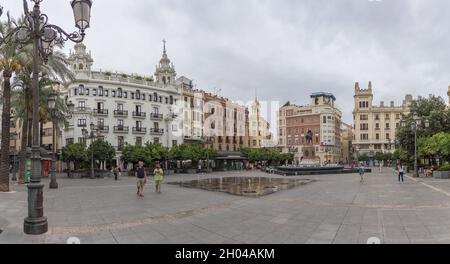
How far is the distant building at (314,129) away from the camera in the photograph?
9238 centimetres

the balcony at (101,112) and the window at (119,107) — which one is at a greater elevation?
the window at (119,107)

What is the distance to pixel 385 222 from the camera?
915 cm

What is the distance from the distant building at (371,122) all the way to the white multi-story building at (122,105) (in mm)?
59083

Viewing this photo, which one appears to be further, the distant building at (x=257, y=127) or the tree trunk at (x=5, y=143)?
the distant building at (x=257, y=127)

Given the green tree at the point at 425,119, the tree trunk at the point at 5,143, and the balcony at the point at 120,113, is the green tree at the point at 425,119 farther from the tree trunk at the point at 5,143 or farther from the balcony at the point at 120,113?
the balcony at the point at 120,113

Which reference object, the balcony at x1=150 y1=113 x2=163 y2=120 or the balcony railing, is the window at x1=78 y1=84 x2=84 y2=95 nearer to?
the balcony railing

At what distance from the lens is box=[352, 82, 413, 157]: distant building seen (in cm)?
9544

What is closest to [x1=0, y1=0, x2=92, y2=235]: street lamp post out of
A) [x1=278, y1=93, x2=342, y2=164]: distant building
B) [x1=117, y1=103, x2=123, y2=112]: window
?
[x1=117, y1=103, x2=123, y2=112]: window
